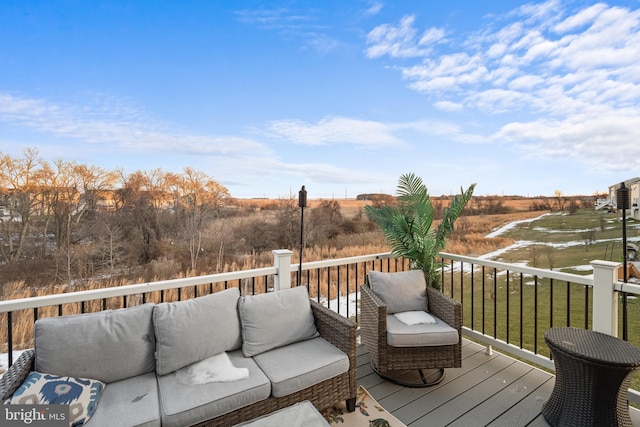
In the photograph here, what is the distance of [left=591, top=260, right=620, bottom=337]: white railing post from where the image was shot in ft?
7.44

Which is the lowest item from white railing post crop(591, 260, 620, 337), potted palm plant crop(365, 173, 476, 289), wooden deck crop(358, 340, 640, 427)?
wooden deck crop(358, 340, 640, 427)

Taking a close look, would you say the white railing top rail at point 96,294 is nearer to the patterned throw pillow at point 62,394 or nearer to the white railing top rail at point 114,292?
the white railing top rail at point 114,292

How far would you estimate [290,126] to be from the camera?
5242 millimetres

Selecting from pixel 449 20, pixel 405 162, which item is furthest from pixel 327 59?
pixel 405 162

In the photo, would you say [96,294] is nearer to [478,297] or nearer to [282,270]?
[282,270]

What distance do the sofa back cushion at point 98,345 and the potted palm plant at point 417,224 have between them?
2.54 meters

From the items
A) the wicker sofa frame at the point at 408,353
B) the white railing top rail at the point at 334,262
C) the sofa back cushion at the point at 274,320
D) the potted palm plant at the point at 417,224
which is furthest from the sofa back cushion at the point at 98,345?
the potted palm plant at the point at 417,224

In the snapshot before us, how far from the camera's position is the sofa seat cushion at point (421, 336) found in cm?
249

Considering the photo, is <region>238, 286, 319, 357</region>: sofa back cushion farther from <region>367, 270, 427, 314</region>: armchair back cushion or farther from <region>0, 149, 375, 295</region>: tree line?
<region>0, 149, 375, 295</region>: tree line

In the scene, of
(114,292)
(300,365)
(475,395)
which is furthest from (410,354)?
(114,292)

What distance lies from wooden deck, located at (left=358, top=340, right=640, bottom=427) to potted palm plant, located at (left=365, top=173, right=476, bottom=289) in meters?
0.90

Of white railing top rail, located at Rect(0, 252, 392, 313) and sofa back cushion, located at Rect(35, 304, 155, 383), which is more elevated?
white railing top rail, located at Rect(0, 252, 392, 313)

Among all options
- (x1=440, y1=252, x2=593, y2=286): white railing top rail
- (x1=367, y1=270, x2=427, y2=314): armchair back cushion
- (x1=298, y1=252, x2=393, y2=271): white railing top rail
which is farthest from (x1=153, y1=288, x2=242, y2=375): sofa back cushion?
(x1=440, y1=252, x2=593, y2=286): white railing top rail

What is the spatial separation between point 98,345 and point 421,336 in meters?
2.33
